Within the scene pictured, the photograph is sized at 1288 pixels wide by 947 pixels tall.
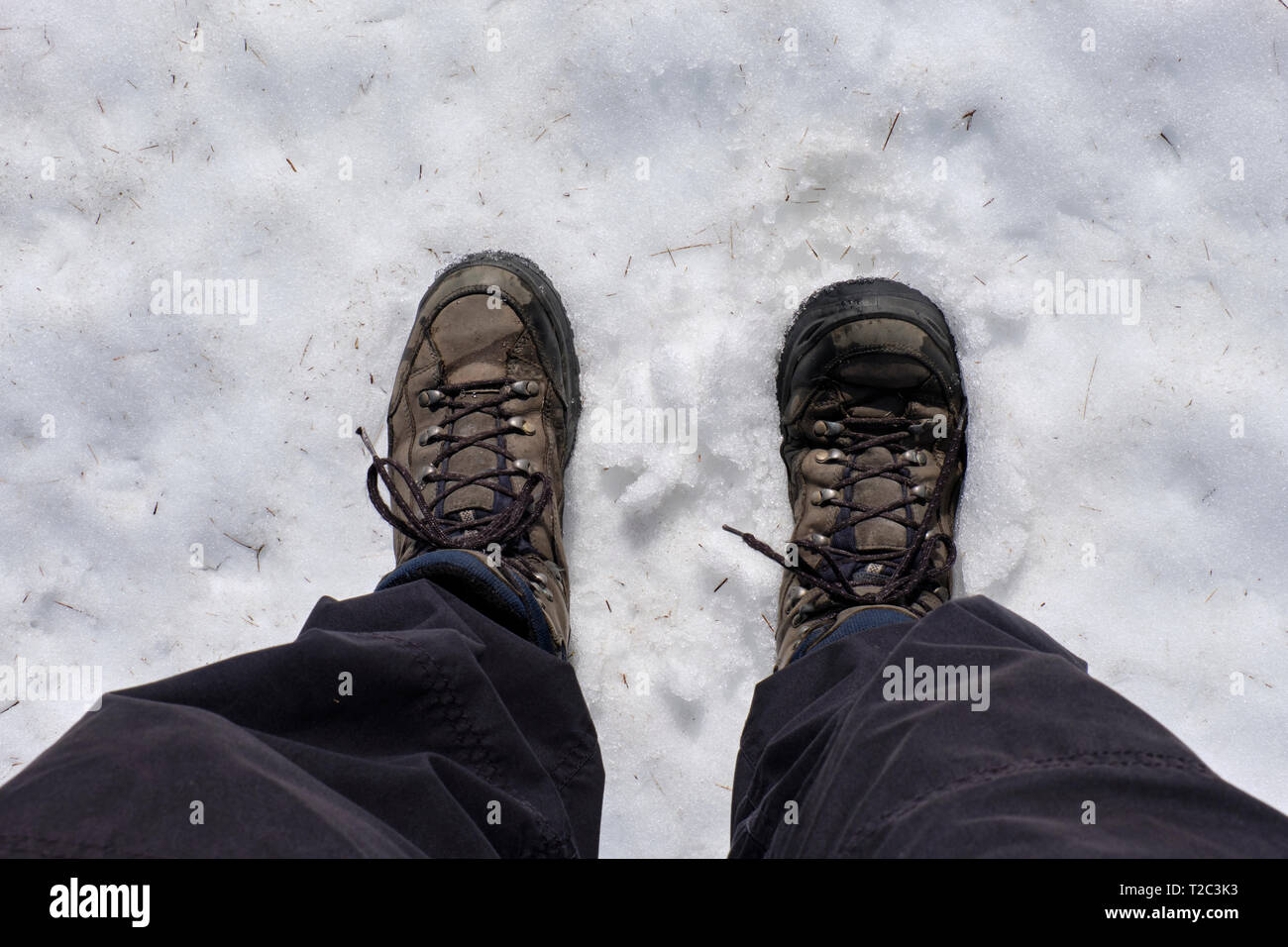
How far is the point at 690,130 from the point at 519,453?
2.61 feet

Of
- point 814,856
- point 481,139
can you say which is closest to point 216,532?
point 481,139

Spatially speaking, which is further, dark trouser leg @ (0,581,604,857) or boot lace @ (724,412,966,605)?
boot lace @ (724,412,966,605)

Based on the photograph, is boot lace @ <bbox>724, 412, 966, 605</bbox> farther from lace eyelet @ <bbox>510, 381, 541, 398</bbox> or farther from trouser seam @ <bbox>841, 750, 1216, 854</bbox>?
trouser seam @ <bbox>841, 750, 1216, 854</bbox>

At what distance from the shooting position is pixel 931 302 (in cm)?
179

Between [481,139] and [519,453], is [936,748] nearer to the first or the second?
[519,453]

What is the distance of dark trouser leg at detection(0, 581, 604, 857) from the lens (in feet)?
2.65

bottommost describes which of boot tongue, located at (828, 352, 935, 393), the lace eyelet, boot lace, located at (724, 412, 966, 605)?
boot lace, located at (724, 412, 966, 605)

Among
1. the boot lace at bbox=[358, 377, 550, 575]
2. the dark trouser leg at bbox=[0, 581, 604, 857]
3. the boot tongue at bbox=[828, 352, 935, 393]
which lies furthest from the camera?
the boot tongue at bbox=[828, 352, 935, 393]

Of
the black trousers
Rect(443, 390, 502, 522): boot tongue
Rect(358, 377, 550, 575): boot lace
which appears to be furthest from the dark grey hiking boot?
Rect(443, 390, 502, 522): boot tongue

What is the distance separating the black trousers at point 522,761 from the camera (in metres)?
0.81

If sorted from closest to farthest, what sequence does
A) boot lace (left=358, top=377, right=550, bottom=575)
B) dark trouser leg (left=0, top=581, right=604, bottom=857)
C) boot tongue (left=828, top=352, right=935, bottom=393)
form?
dark trouser leg (left=0, top=581, right=604, bottom=857) → boot lace (left=358, top=377, right=550, bottom=575) → boot tongue (left=828, top=352, right=935, bottom=393)

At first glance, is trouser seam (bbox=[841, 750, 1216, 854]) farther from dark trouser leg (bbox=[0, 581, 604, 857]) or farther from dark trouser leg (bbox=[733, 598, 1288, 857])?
dark trouser leg (bbox=[0, 581, 604, 857])

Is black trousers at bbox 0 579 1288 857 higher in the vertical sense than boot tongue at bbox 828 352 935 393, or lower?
lower
